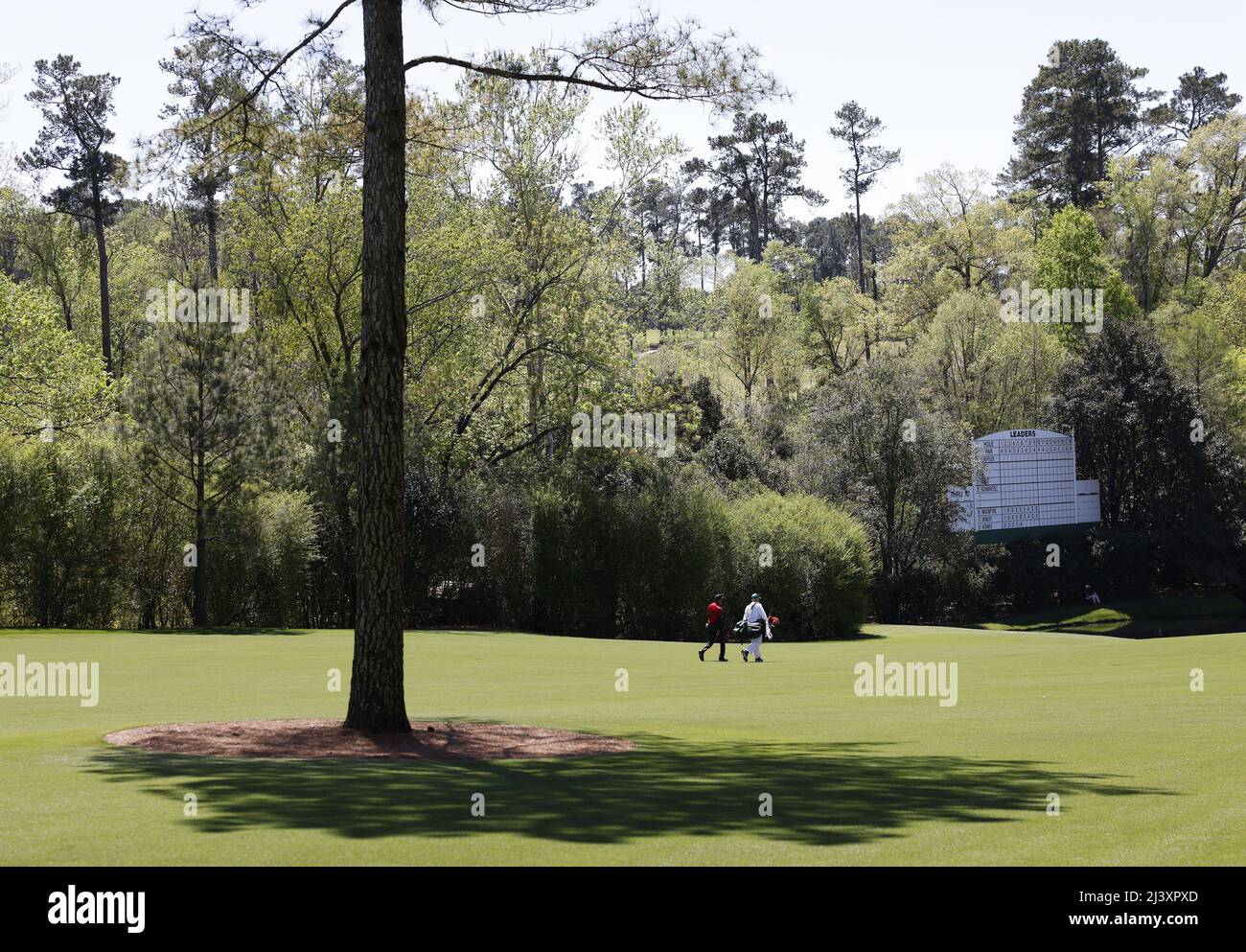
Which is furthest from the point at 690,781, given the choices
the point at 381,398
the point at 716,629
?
the point at 716,629

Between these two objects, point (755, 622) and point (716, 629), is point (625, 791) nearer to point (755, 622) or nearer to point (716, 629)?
point (755, 622)

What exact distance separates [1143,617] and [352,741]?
54.9m

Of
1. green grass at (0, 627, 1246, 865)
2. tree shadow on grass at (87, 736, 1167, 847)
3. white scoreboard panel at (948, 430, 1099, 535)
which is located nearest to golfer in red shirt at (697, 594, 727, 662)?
green grass at (0, 627, 1246, 865)

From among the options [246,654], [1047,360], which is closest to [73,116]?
[246,654]

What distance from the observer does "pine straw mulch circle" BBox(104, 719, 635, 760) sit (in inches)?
575

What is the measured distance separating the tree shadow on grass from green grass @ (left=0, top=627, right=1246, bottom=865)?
0.04 metres

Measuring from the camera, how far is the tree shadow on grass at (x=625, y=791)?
31.5 feet

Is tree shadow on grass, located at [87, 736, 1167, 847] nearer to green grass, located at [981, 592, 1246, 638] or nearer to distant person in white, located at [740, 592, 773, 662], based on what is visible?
distant person in white, located at [740, 592, 773, 662]

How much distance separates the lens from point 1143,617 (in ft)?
204

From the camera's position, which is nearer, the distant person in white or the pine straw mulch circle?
the pine straw mulch circle

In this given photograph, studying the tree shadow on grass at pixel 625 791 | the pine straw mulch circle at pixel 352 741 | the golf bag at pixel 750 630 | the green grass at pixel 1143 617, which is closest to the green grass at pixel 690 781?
the tree shadow on grass at pixel 625 791

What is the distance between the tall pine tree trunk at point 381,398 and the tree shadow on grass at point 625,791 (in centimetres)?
231
